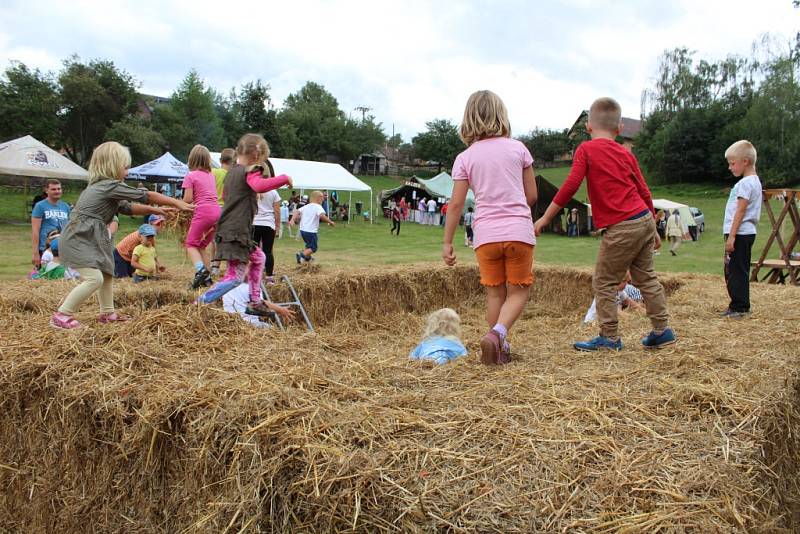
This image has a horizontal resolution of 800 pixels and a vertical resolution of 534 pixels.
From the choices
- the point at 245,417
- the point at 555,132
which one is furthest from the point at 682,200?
the point at 245,417

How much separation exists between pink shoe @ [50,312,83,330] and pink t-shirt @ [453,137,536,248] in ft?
10.3

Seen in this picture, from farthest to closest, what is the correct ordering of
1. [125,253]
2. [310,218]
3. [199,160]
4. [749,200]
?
[310,218] < [125,253] < [199,160] < [749,200]

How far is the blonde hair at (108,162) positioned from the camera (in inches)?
192

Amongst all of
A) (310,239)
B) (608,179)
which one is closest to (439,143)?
(310,239)

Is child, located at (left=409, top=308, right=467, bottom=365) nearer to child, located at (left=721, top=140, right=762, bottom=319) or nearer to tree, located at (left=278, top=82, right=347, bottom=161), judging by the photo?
child, located at (left=721, top=140, right=762, bottom=319)

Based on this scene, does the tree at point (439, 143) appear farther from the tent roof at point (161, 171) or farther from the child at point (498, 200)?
the child at point (498, 200)

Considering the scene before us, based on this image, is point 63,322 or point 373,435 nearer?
point 373,435

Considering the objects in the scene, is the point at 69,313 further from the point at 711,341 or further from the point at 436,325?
the point at 711,341

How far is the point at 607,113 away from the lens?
14.9ft

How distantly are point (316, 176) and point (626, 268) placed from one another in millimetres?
24565

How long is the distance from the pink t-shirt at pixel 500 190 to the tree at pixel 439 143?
78.4 metres

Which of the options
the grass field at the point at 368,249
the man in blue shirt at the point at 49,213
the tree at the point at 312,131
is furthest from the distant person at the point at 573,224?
the tree at the point at 312,131

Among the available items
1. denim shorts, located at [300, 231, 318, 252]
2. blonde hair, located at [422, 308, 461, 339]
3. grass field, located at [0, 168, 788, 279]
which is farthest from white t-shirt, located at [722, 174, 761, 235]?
denim shorts, located at [300, 231, 318, 252]

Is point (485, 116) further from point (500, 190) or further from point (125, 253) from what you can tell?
point (125, 253)
